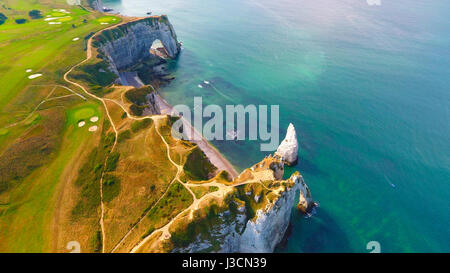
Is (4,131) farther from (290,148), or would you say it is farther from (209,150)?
(290,148)

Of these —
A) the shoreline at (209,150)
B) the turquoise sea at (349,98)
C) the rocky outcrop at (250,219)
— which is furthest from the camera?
the shoreline at (209,150)

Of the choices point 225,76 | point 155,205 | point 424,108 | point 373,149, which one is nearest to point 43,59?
point 225,76

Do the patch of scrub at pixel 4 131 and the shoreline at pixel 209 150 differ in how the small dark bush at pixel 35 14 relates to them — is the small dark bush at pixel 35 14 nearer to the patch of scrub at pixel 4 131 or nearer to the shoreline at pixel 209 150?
the shoreline at pixel 209 150

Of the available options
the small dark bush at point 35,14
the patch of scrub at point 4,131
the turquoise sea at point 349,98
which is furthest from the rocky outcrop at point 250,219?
the small dark bush at point 35,14

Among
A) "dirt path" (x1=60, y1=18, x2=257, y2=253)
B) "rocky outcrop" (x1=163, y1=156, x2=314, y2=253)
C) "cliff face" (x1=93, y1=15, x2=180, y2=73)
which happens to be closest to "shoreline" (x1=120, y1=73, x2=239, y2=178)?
"dirt path" (x1=60, y1=18, x2=257, y2=253)

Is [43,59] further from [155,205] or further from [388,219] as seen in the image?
[388,219]
